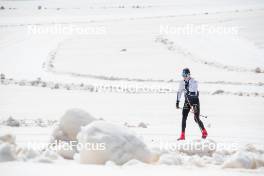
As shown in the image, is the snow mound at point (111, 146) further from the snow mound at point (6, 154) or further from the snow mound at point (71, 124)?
the snow mound at point (71, 124)

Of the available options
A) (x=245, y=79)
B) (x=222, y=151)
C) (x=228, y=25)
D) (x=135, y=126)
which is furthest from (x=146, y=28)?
(x=222, y=151)

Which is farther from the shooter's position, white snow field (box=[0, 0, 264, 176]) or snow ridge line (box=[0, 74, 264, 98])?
snow ridge line (box=[0, 74, 264, 98])

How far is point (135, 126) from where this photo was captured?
42.9ft

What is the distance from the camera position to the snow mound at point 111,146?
23.5ft

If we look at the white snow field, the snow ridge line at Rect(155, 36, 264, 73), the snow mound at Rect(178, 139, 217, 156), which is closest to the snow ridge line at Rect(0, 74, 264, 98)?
the white snow field

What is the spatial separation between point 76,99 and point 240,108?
16.0 ft

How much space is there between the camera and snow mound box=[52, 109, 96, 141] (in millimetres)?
9203

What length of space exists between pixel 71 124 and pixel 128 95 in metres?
10.3

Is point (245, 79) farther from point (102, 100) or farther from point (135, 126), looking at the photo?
point (135, 126)

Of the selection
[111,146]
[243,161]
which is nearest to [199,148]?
[243,161]

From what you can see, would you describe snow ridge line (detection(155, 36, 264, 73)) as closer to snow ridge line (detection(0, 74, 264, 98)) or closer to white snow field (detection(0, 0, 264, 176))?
white snow field (detection(0, 0, 264, 176))

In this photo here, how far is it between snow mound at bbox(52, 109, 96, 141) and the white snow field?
1cm

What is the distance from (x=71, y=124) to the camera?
9281 millimetres

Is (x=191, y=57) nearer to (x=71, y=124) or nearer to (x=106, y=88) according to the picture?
(x=106, y=88)
